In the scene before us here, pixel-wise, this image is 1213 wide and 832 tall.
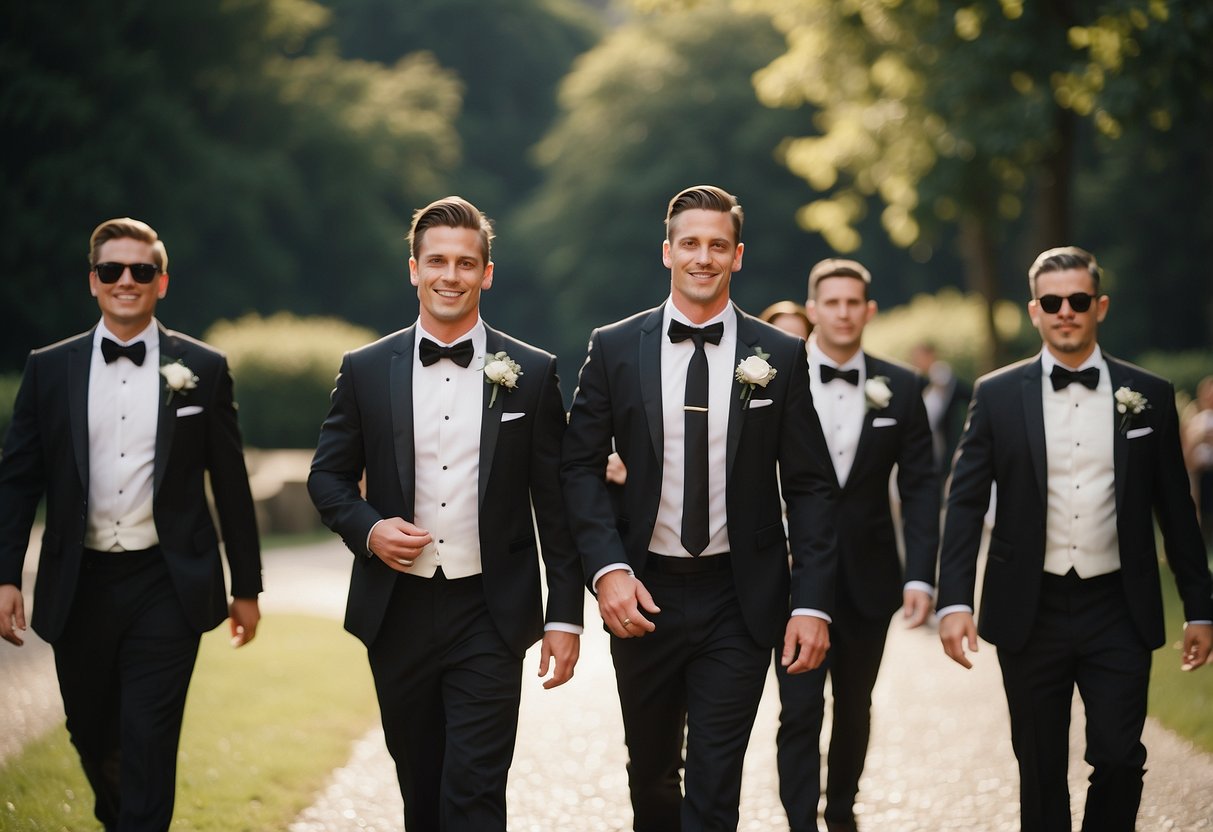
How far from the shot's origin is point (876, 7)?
18.9 meters

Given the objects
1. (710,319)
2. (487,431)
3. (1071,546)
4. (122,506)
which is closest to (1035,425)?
(1071,546)

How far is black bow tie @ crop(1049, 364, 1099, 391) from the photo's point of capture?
18.4 feet

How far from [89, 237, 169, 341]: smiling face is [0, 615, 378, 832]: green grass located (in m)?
2.21

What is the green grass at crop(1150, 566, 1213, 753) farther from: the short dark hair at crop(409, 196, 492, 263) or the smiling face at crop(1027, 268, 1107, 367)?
the short dark hair at crop(409, 196, 492, 263)

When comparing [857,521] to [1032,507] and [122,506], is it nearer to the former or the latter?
[1032,507]

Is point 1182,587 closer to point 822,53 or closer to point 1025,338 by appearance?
point 822,53

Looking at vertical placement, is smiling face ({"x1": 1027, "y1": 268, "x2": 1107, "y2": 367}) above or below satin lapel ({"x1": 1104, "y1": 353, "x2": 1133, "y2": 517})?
above

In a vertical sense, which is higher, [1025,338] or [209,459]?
[1025,338]

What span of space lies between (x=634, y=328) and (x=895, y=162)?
50.1 feet

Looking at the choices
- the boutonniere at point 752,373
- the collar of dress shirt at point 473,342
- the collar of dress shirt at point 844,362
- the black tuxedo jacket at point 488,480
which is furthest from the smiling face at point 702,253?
the collar of dress shirt at point 844,362

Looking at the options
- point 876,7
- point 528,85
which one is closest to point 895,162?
point 876,7

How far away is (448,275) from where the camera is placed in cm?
518

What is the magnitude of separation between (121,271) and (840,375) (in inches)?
127

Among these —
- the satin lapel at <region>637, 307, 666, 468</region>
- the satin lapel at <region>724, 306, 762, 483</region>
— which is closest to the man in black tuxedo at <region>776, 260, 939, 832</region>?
the satin lapel at <region>724, 306, 762, 483</region>
